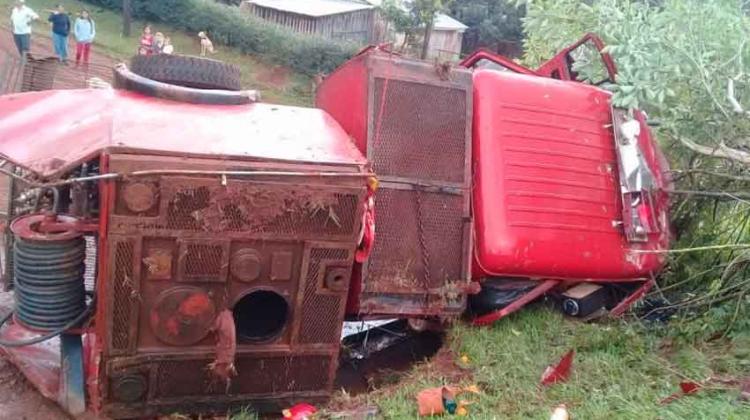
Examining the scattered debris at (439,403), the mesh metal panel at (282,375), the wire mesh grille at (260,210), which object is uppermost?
the wire mesh grille at (260,210)

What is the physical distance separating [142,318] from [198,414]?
25.6 inches

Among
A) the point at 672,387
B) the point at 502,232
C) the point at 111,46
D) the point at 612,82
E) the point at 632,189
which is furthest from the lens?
the point at 111,46

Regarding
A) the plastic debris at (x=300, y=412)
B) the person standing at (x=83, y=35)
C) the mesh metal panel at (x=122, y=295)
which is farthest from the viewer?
the person standing at (x=83, y=35)

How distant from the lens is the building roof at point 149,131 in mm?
3547

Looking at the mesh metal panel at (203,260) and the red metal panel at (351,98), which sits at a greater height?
the red metal panel at (351,98)

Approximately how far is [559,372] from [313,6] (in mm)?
25212

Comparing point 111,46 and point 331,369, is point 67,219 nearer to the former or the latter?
point 331,369

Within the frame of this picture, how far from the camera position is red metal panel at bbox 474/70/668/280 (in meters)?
4.64

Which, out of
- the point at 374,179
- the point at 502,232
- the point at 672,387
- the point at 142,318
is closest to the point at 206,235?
the point at 142,318

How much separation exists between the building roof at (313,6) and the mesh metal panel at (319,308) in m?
23.3

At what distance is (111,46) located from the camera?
62.6 ft

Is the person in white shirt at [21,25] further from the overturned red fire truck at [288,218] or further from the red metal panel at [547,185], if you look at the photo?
the red metal panel at [547,185]

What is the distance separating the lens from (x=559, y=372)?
4.10 m

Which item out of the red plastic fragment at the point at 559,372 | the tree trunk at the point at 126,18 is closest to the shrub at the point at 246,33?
the tree trunk at the point at 126,18
